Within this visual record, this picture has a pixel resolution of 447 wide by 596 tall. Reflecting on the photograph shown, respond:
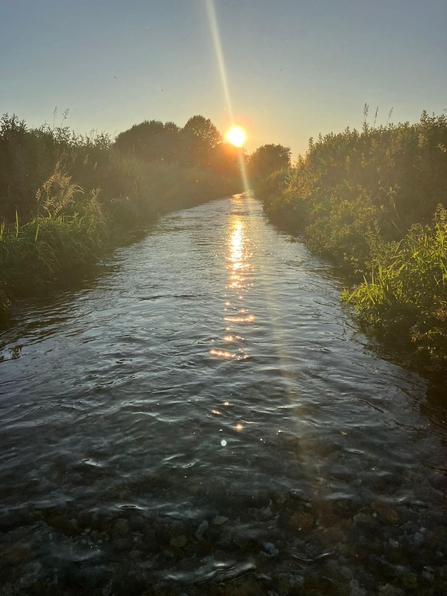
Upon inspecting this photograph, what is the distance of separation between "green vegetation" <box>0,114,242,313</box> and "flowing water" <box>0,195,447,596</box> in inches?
128

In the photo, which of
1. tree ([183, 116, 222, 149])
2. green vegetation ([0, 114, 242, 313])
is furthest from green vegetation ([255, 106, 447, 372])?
tree ([183, 116, 222, 149])

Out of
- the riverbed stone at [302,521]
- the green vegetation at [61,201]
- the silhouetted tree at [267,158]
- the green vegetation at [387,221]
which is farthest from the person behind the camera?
the silhouetted tree at [267,158]

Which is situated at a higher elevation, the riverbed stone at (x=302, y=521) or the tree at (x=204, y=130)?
the tree at (x=204, y=130)

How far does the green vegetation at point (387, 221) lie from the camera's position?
7.26 metres

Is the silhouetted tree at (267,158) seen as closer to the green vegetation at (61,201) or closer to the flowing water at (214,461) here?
the green vegetation at (61,201)

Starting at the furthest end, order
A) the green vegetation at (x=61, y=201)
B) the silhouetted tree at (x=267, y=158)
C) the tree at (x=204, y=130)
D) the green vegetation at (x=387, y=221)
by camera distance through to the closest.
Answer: the silhouetted tree at (x=267, y=158), the tree at (x=204, y=130), the green vegetation at (x=61, y=201), the green vegetation at (x=387, y=221)

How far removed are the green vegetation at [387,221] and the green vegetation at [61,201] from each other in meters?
7.23

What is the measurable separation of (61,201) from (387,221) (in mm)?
9703

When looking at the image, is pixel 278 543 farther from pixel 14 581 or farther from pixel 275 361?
pixel 275 361

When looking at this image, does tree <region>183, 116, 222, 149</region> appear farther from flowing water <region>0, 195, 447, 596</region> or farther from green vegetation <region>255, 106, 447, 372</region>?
flowing water <region>0, 195, 447, 596</region>

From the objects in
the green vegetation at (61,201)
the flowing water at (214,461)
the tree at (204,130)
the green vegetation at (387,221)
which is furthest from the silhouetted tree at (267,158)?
the flowing water at (214,461)

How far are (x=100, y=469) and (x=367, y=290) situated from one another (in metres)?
5.91

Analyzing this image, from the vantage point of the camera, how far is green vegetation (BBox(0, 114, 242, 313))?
11.4 metres

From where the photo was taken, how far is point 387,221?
547 inches
